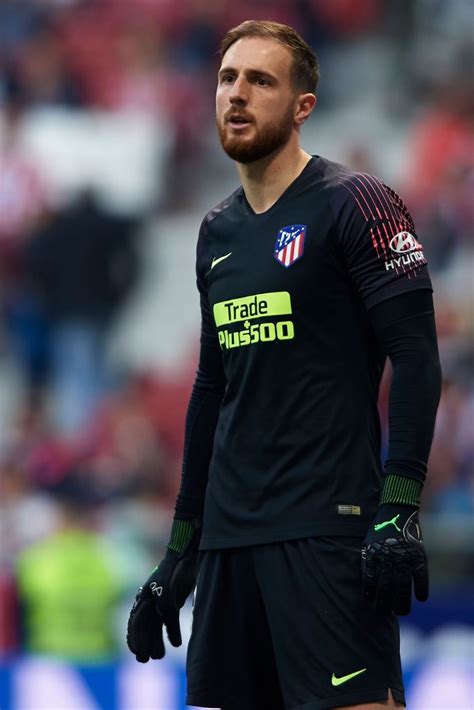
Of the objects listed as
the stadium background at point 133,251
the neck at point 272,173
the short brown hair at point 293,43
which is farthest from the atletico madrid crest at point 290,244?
the stadium background at point 133,251

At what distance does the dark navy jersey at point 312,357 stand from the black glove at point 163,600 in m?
0.25

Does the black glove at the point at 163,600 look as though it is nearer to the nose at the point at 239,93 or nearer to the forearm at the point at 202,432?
the forearm at the point at 202,432

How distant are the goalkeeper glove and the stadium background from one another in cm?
429

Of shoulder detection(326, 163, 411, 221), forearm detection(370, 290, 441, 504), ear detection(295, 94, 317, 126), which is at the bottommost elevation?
forearm detection(370, 290, 441, 504)

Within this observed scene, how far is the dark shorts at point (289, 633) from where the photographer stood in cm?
288

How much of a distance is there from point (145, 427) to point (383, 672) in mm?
6282

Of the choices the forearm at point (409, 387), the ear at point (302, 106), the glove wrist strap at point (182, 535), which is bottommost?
the glove wrist strap at point (182, 535)

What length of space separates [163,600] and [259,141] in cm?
110

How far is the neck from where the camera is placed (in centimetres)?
314

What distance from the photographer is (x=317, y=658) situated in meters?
2.90

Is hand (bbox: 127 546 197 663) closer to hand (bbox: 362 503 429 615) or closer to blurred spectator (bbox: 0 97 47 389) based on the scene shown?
hand (bbox: 362 503 429 615)

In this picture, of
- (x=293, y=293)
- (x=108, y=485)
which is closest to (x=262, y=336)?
(x=293, y=293)

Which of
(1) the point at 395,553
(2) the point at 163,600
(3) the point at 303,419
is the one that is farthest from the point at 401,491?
(2) the point at 163,600

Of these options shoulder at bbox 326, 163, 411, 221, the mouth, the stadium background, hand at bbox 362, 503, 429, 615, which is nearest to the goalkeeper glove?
hand at bbox 362, 503, 429, 615
